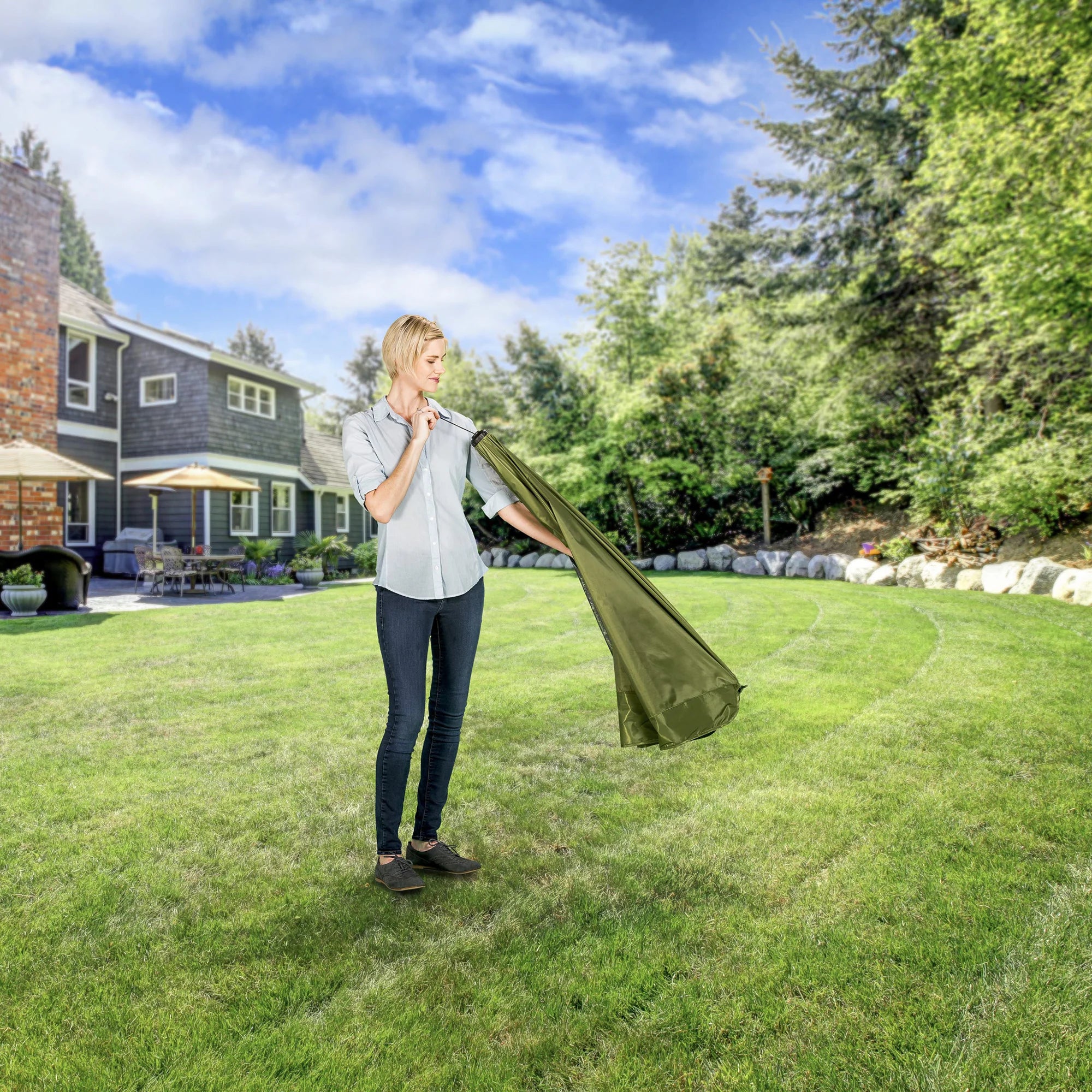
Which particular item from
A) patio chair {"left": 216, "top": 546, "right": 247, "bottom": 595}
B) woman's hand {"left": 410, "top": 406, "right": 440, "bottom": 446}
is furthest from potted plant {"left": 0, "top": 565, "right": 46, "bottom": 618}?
woman's hand {"left": 410, "top": 406, "right": 440, "bottom": 446}

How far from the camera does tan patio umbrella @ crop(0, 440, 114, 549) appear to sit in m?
9.63

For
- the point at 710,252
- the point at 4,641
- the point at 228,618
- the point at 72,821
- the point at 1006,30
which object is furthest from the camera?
the point at 710,252

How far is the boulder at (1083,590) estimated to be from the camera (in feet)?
27.6

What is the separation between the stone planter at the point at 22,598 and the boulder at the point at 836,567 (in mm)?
13495

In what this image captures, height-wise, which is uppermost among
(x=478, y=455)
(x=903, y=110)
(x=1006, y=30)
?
(x=903, y=110)

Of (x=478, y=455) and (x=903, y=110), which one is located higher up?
(x=903, y=110)

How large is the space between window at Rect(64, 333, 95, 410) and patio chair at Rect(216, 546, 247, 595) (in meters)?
5.09

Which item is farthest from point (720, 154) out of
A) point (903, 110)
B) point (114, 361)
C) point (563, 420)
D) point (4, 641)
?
point (4, 641)

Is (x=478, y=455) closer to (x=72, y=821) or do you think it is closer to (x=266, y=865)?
(x=266, y=865)

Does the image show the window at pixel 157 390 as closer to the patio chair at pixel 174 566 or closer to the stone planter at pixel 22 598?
the patio chair at pixel 174 566

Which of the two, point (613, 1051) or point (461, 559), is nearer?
point (613, 1051)

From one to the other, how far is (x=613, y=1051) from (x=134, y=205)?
57.8m

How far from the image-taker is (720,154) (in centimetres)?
2111

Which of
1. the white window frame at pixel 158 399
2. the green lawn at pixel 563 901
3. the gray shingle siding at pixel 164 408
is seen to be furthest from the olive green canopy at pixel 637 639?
the white window frame at pixel 158 399
